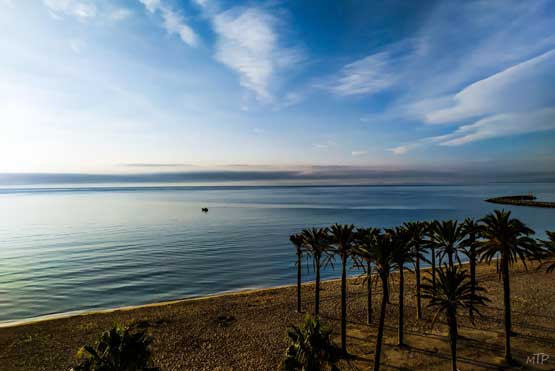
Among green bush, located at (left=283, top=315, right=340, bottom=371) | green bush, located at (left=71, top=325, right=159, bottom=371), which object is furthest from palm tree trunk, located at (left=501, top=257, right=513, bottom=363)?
green bush, located at (left=71, top=325, right=159, bottom=371)

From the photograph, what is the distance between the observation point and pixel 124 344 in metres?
13.7

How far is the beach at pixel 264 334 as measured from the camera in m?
23.0

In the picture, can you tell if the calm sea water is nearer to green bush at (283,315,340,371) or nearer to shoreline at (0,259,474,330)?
shoreline at (0,259,474,330)

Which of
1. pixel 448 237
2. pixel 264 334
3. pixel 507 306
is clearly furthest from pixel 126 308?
pixel 507 306

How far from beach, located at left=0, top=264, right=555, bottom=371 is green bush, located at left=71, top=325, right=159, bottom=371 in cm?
1061

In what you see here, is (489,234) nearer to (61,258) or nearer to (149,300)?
(149,300)

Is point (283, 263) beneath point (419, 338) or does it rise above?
beneath

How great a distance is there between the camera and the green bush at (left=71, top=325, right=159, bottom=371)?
13.4 m

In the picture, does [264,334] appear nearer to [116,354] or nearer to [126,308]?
[116,354]

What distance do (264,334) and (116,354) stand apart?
16897 mm

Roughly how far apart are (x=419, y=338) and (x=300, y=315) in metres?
11.9

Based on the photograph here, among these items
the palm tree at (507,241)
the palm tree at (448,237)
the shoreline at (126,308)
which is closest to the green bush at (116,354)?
the palm tree at (507,241)

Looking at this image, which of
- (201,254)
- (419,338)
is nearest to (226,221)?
(201,254)

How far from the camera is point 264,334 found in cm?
2795
